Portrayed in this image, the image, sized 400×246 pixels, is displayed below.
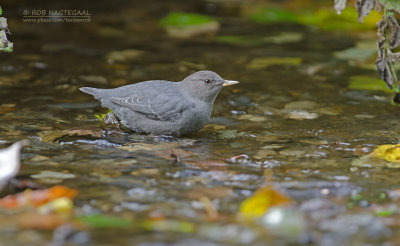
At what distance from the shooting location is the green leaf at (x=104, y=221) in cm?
318

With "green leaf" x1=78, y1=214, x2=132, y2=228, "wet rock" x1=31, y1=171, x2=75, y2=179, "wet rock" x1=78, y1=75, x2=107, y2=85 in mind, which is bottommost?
"wet rock" x1=31, y1=171, x2=75, y2=179

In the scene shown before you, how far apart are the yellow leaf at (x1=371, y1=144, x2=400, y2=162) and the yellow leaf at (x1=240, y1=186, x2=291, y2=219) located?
1482 mm

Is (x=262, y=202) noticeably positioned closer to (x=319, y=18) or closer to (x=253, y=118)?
(x=253, y=118)

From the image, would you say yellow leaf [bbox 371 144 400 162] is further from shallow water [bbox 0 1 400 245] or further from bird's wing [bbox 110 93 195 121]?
bird's wing [bbox 110 93 195 121]

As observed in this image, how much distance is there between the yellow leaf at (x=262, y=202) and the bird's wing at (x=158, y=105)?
7.63 ft

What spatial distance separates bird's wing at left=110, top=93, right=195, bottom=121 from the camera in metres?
5.59

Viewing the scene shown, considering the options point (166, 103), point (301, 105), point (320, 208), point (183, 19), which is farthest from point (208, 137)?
point (183, 19)

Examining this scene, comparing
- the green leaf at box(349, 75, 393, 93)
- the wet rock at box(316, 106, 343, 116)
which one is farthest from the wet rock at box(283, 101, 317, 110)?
the green leaf at box(349, 75, 393, 93)

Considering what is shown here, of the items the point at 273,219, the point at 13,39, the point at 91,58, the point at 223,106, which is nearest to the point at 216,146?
the point at 223,106

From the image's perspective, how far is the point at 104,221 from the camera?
322 centimetres

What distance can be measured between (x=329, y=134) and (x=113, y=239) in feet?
9.62

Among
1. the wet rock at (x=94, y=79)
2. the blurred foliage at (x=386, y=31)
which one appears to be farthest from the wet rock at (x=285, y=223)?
the wet rock at (x=94, y=79)

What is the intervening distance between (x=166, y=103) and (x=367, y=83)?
8.87ft

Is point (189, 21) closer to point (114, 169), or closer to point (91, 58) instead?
point (91, 58)
